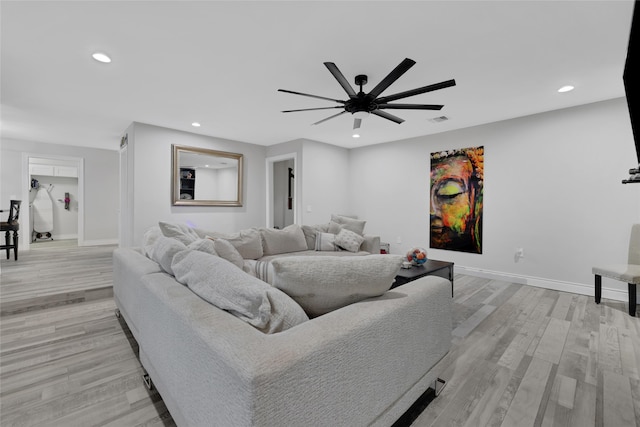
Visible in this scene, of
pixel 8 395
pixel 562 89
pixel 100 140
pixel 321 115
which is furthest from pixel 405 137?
pixel 100 140

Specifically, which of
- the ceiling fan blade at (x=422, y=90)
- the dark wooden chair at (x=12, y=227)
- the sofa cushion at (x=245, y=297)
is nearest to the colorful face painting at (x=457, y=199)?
the ceiling fan blade at (x=422, y=90)

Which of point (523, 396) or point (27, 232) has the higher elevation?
point (27, 232)

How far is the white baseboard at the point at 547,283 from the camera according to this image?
3366 millimetres

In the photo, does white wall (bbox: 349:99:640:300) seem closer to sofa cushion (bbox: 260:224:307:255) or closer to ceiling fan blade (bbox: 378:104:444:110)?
ceiling fan blade (bbox: 378:104:444:110)

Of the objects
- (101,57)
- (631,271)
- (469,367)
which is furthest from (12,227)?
(631,271)

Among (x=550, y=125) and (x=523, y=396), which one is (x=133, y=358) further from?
(x=550, y=125)

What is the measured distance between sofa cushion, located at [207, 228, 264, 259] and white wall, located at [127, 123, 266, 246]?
1778 millimetres

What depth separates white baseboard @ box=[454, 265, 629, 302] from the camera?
3.37 metres

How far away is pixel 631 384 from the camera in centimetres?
175

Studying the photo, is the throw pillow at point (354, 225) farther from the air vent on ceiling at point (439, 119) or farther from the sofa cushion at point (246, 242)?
the air vent on ceiling at point (439, 119)

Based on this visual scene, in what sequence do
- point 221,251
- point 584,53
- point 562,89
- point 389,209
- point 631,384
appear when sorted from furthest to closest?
point 389,209, point 562,89, point 584,53, point 221,251, point 631,384

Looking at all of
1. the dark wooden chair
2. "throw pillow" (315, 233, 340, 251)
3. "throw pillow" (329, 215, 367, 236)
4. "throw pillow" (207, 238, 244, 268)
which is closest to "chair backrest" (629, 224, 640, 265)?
"throw pillow" (329, 215, 367, 236)

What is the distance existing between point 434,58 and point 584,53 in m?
1.23

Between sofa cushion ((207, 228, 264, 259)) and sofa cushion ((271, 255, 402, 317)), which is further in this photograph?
sofa cushion ((207, 228, 264, 259))
